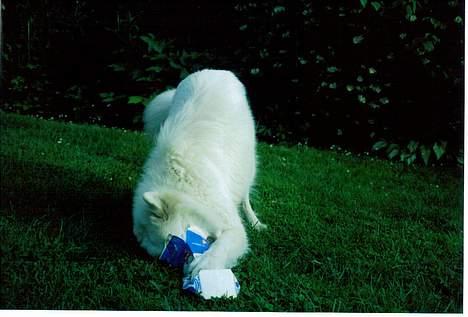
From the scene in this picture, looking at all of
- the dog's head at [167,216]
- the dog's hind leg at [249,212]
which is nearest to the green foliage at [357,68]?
the dog's hind leg at [249,212]

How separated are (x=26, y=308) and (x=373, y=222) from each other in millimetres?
2688

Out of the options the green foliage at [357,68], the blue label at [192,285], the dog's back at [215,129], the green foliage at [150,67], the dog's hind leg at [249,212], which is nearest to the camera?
the blue label at [192,285]

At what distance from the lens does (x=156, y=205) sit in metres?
2.87

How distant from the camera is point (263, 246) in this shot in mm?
3656

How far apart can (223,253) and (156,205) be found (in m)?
0.49

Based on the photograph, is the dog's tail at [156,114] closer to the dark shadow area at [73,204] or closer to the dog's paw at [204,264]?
the dark shadow area at [73,204]

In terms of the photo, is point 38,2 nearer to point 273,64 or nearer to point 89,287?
point 273,64

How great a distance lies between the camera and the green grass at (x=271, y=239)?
2.97 metres

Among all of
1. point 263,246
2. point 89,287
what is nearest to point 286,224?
point 263,246

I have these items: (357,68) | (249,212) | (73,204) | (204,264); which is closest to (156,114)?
(73,204)

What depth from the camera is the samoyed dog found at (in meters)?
2.97

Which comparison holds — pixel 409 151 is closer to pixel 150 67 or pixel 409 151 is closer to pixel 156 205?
pixel 150 67

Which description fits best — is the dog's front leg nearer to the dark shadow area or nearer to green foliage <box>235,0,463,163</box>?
the dark shadow area

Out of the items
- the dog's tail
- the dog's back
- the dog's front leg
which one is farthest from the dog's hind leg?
the dog's tail
